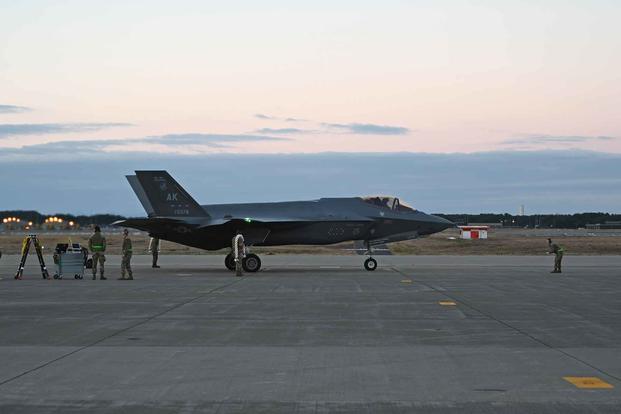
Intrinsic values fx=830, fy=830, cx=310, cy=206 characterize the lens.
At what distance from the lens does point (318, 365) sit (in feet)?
34.1

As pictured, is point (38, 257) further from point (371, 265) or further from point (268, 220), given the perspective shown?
point (371, 265)

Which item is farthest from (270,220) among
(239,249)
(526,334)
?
(526,334)

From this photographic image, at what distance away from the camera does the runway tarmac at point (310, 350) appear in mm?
8266

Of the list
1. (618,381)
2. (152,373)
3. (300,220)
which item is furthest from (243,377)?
(300,220)

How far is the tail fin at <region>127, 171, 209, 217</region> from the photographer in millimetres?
33812

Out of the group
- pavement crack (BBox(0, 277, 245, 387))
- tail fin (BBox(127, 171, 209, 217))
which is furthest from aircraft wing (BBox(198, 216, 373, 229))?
pavement crack (BBox(0, 277, 245, 387))

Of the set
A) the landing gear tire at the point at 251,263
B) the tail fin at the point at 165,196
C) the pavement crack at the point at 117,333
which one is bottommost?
the pavement crack at the point at 117,333

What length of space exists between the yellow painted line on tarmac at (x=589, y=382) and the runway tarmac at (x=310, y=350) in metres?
0.01

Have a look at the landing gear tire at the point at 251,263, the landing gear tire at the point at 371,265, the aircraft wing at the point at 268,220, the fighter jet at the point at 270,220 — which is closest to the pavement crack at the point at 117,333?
the landing gear tire at the point at 251,263

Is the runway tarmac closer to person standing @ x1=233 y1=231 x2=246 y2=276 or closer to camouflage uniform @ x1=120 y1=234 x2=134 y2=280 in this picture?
camouflage uniform @ x1=120 y1=234 x2=134 y2=280

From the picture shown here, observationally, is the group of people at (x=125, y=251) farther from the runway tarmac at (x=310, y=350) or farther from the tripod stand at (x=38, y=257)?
the runway tarmac at (x=310, y=350)

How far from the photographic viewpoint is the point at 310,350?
38.4 ft

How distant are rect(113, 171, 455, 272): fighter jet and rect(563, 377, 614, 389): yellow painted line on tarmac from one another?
79.6 feet

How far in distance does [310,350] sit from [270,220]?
21.9m
